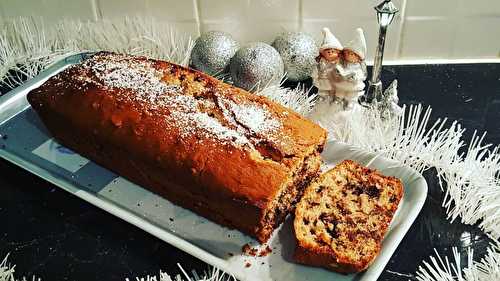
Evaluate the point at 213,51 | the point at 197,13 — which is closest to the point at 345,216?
the point at 213,51

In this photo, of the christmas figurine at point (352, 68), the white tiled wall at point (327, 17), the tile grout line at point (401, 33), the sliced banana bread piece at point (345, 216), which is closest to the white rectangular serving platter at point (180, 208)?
the sliced banana bread piece at point (345, 216)

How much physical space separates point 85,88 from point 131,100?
14cm

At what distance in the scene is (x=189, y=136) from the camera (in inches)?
50.9

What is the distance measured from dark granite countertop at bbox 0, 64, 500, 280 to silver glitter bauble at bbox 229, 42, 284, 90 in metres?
0.53

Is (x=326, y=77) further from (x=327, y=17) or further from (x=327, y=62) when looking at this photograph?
(x=327, y=17)

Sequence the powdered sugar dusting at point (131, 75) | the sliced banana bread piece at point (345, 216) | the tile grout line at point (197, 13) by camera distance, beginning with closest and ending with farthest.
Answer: the sliced banana bread piece at point (345, 216) < the powdered sugar dusting at point (131, 75) < the tile grout line at point (197, 13)

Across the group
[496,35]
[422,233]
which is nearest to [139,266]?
[422,233]

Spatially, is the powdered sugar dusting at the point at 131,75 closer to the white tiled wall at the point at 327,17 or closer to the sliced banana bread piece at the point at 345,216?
the white tiled wall at the point at 327,17

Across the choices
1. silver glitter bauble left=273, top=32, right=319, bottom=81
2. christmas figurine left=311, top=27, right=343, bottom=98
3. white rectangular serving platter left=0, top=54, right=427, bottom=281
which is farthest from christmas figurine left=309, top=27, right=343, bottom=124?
silver glitter bauble left=273, top=32, right=319, bottom=81

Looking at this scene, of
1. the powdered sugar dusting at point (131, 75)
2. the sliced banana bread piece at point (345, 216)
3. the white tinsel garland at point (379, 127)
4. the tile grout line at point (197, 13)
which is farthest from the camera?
the tile grout line at point (197, 13)

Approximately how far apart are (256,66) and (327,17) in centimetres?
31

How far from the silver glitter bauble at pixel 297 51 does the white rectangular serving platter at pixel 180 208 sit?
343 millimetres

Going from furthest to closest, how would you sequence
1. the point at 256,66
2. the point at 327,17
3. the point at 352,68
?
1. the point at 327,17
2. the point at 256,66
3. the point at 352,68

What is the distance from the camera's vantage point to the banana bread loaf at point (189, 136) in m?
1.23
